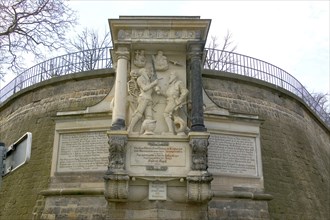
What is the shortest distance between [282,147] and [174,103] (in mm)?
4941

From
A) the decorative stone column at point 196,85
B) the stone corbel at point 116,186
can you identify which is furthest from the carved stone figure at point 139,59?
the stone corbel at point 116,186

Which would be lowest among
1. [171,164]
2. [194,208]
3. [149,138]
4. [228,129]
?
[194,208]

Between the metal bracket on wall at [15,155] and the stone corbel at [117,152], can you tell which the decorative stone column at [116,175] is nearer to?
the stone corbel at [117,152]

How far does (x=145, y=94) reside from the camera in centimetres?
910

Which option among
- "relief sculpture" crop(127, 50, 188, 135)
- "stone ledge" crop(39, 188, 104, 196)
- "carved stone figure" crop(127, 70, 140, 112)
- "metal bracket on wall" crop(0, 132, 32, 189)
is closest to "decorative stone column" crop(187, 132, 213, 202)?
"relief sculpture" crop(127, 50, 188, 135)

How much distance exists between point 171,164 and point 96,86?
4.72 metres

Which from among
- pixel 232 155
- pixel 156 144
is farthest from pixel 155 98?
pixel 232 155

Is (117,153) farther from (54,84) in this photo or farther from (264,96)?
(264,96)

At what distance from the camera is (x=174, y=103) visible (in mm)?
9117

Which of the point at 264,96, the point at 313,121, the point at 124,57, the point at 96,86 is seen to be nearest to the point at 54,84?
the point at 96,86

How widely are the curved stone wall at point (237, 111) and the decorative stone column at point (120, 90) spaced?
2.93 metres

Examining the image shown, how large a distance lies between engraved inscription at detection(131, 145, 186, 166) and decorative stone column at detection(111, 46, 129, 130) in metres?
0.63

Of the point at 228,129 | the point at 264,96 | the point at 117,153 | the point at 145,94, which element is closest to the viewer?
the point at 117,153

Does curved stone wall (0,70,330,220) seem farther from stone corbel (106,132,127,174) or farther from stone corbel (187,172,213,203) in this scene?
stone corbel (187,172,213,203)
